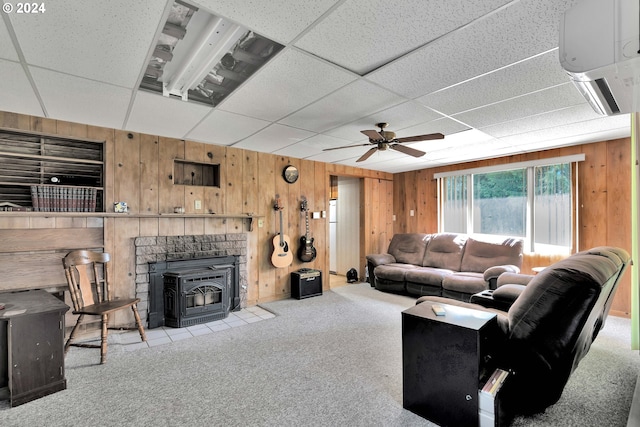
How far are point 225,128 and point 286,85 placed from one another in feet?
4.40

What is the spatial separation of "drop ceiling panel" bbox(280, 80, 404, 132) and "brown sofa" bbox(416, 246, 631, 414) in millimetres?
1726

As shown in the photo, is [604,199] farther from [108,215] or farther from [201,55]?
[108,215]

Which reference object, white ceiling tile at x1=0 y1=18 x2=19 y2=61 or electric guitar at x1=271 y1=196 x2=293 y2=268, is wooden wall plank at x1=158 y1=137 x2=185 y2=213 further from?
white ceiling tile at x1=0 y1=18 x2=19 y2=61

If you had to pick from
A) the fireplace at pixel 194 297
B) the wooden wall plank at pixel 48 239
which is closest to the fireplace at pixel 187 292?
the fireplace at pixel 194 297

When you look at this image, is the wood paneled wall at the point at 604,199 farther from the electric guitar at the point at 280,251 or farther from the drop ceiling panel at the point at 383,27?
the drop ceiling panel at the point at 383,27

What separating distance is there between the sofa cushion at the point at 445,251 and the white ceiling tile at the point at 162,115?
14.2 ft

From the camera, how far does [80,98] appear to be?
97.8 inches

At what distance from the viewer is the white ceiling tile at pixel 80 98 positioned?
7.11 feet

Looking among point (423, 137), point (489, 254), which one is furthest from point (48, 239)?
point (489, 254)

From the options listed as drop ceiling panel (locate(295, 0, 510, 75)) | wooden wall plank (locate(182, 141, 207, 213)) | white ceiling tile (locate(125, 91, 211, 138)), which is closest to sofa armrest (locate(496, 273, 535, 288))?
drop ceiling panel (locate(295, 0, 510, 75))

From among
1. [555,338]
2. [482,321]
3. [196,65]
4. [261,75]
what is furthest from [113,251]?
[555,338]

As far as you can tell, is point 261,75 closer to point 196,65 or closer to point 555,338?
point 196,65

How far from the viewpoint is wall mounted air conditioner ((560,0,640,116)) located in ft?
3.54

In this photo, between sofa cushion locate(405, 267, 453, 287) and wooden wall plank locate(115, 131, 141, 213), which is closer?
wooden wall plank locate(115, 131, 141, 213)
